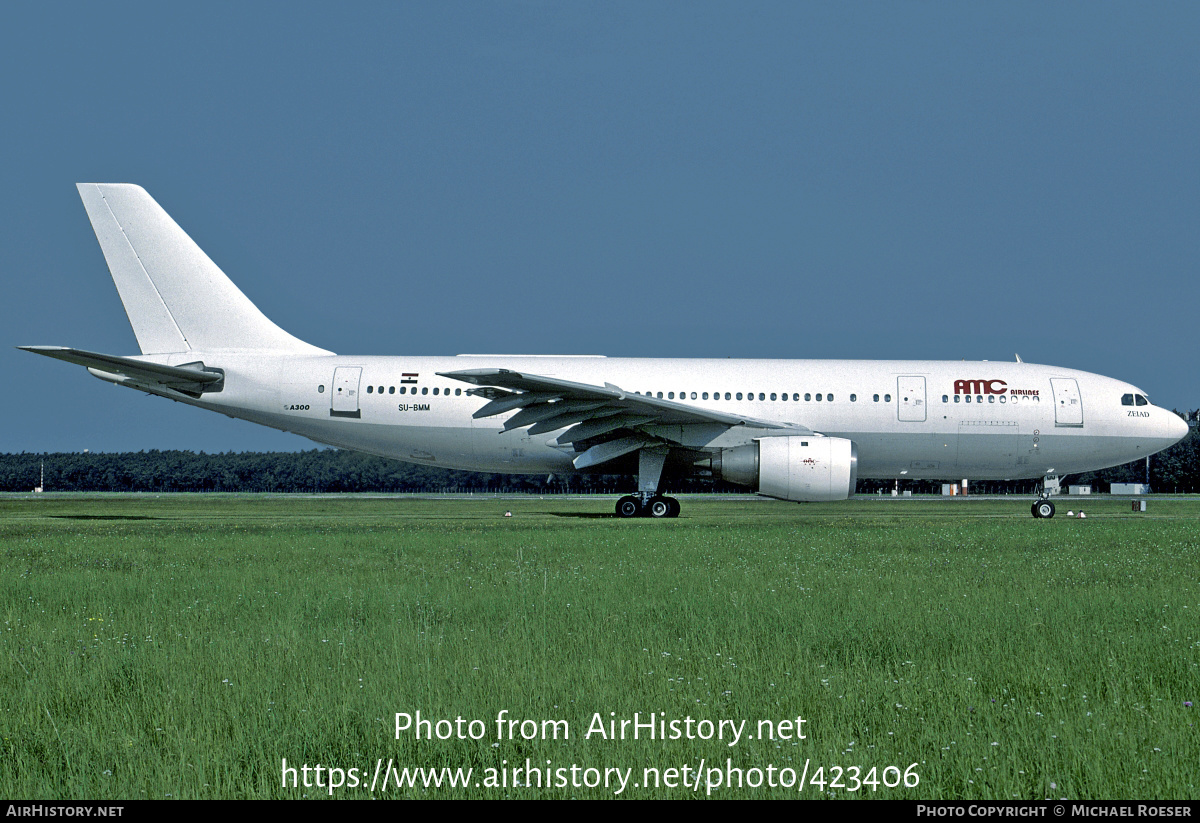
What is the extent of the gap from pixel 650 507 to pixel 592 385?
2.94m

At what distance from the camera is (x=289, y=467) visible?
68.9 meters

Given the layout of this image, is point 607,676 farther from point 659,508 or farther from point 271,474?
point 271,474

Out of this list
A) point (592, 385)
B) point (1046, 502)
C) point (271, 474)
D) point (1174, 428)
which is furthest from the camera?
point (271, 474)

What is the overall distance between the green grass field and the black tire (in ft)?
39.3

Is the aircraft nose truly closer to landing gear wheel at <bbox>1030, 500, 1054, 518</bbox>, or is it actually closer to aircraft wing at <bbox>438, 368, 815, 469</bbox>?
landing gear wheel at <bbox>1030, 500, 1054, 518</bbox>

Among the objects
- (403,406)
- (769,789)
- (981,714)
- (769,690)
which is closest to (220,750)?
(769,789)

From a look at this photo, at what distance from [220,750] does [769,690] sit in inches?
93.9

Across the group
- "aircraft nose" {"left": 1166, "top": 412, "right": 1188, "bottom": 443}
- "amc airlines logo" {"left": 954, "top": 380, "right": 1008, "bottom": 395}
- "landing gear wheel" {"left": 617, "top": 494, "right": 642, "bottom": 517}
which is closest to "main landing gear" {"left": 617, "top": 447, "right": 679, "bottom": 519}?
"landing gear wheel" {"left": 617, "top": 494, "right": 642, "bottom": 517}

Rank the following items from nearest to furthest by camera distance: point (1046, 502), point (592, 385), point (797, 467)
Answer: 1. point (797, 467)
2. point (592, 385)
3. point (1046, 502)

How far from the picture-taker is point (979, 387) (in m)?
21.4

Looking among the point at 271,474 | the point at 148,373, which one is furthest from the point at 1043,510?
the point at 271,474

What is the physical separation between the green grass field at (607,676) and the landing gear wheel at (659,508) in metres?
10.5

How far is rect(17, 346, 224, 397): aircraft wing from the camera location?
18.7 meters

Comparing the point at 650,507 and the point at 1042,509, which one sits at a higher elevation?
the point at 1042,509
